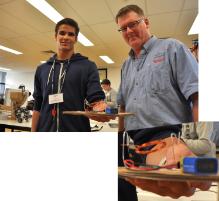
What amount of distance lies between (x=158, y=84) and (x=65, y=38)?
27cm

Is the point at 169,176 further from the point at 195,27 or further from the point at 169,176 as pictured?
the point at 195,27

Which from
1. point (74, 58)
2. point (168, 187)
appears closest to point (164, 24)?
point (74, 58)

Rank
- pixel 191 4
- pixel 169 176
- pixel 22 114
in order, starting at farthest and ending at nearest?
pixel 22 114 < pixel 191 4 < pixel 169 176

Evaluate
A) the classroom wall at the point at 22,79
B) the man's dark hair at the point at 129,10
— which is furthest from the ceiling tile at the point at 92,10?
Result: the classroom wall at the point at 22,79

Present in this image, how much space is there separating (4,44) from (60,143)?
0.33 metres

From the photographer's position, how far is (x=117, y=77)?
0.60m

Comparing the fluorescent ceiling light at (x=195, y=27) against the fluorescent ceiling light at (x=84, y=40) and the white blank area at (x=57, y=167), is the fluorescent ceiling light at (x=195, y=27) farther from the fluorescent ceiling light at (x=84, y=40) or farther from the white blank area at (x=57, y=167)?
the white blank area at (x=57, y=167)

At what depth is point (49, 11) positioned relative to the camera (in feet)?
1.86

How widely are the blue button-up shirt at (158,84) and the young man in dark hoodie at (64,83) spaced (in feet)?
0.29

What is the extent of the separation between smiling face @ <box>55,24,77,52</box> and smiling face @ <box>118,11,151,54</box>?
13 centimetres

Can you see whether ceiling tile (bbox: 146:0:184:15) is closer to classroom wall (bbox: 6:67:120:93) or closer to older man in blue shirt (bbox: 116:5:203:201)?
older man in blue shirt (bbox: 116:5:203:201)

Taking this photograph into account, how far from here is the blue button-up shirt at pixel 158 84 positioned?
0.55 m

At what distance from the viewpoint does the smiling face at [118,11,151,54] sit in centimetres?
58

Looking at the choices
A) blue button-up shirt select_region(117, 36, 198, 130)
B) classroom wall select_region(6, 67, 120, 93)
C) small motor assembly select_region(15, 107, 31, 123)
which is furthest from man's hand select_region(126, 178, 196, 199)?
small motor assembly select_region(15, 107, 31, 123)
